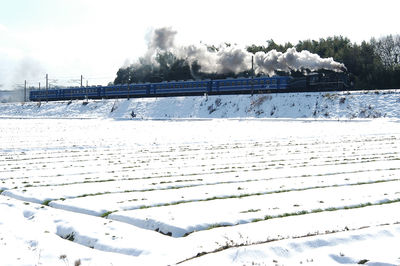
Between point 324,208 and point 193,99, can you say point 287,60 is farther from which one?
point 324,208

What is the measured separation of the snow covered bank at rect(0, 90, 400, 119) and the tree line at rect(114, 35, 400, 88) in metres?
7.31

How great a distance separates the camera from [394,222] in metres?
6.76

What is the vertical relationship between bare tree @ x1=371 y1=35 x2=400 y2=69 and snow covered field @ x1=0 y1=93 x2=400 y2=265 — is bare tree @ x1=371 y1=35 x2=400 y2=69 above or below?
above

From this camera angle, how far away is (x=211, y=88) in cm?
5962

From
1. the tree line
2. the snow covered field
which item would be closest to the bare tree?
the tree line

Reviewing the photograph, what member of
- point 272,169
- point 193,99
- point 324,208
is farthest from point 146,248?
point 193,99

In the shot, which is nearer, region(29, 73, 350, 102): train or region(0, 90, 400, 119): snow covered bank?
region(0, 90, 400, 119): snow covered bank

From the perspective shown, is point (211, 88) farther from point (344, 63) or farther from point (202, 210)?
point (202, 210)

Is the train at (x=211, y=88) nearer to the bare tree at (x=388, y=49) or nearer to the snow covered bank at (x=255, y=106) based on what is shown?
the snow covered bank at (x=255, y=106)

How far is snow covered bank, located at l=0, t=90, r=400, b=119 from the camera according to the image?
43.6 m

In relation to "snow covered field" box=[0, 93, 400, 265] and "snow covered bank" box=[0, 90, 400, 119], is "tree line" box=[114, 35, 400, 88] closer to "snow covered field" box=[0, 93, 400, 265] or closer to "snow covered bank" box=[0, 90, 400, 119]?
"snow covered bank" box=[0, 90, 400, 119]

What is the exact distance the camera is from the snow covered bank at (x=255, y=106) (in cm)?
4359

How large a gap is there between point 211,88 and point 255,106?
34.9ft

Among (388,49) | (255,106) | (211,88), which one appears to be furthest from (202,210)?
(388,49)
